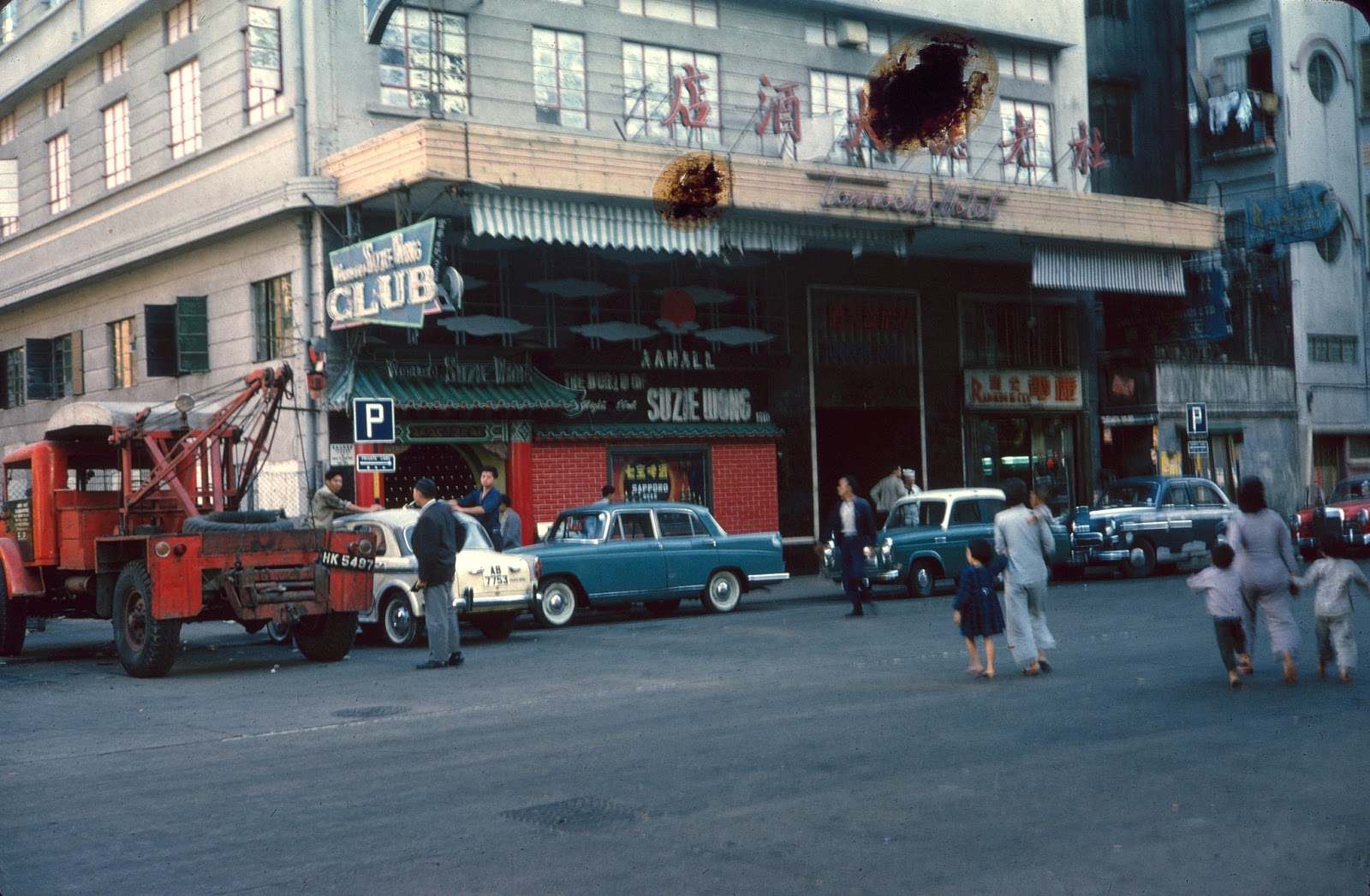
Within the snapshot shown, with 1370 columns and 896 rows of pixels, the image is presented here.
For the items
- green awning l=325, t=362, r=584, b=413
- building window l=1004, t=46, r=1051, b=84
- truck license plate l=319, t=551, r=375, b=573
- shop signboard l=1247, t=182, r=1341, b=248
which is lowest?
truck license plate l=319, t=551, r=375, b=573

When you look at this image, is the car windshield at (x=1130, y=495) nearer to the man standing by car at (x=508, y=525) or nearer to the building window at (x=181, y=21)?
the man standing by car at (x=508, y=525)

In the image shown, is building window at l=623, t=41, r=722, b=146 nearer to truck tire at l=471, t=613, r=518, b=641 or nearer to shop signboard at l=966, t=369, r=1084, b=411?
shop signboard at l=966, t=369, r=1084, b=411

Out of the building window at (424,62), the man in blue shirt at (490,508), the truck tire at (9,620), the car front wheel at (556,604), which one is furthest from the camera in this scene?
the building window at (424,62)

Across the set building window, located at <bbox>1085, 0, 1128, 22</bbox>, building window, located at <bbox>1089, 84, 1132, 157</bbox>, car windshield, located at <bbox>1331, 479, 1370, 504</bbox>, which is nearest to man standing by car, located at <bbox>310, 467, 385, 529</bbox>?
car windshield, located at <bbox>1331, 479, 1370, 504</bbox>

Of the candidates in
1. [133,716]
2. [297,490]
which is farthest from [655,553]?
[133,716]

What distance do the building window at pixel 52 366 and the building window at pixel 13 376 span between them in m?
2.15

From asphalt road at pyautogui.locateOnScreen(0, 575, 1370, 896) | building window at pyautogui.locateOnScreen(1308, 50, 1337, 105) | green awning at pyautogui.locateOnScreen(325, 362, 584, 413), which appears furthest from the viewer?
building window at pyautogui.locateOnScreen(1308, 50, 1337, 105)

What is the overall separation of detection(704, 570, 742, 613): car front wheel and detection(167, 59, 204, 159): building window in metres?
11.9

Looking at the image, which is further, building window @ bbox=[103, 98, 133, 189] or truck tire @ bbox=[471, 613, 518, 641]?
building window @ bbox=[103, 98, 133, 189]

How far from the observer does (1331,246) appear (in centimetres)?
3844

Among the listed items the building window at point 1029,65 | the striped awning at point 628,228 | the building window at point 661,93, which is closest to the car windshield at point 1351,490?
the striped awning at point 628,228

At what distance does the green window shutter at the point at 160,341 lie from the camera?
2461 centimetres

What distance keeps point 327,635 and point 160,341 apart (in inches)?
472

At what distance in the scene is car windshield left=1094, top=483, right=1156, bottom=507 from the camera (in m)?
25.0
